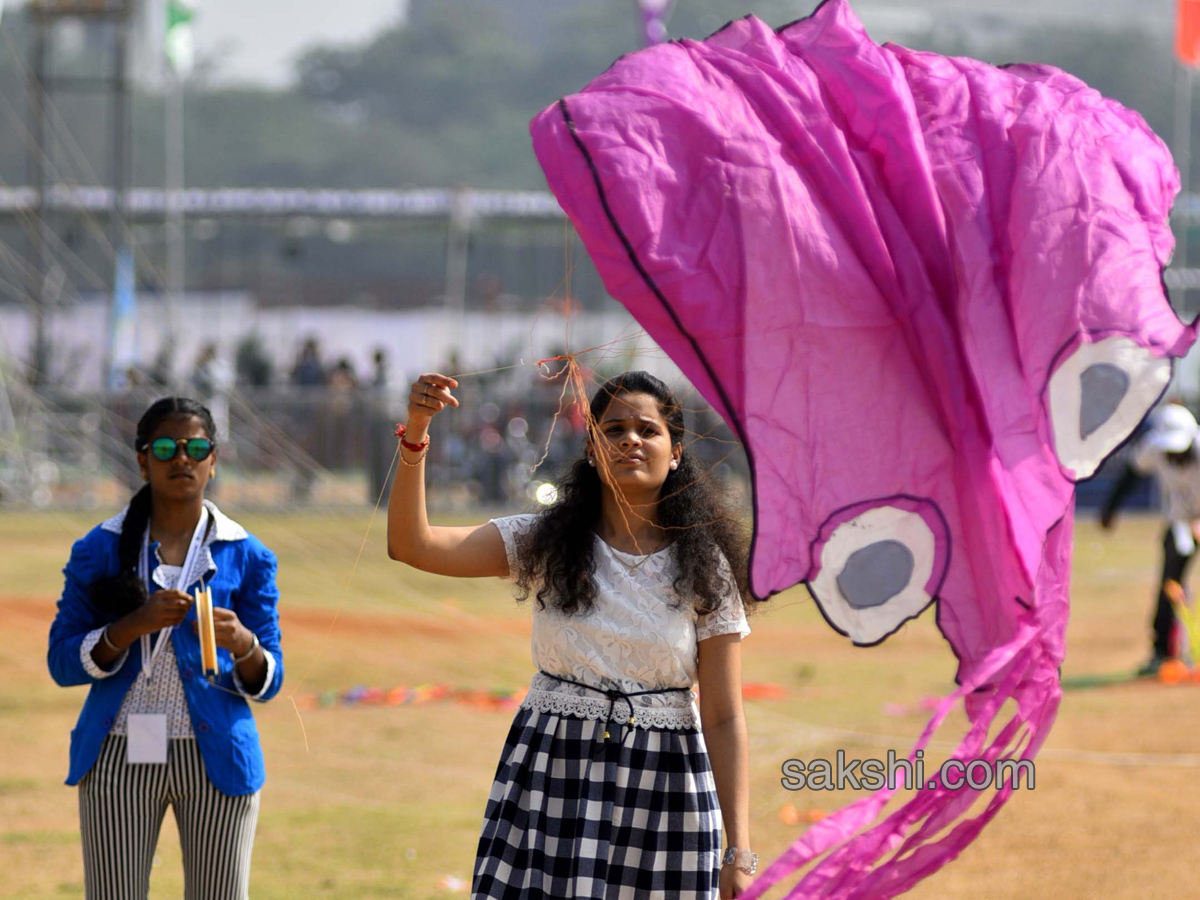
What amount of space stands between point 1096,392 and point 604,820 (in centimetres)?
128

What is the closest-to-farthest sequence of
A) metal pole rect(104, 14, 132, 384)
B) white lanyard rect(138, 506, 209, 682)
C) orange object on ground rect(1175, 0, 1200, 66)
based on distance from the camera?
white lanyard rect(138, 506, 209, 682)
orange object on ground rect(1175, 0, 1200, 66)
metal pole rect(104, 14, 132, 384)

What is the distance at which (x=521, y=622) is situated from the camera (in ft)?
38.3

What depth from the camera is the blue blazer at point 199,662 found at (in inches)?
137

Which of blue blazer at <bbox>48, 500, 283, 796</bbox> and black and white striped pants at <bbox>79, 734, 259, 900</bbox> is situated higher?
blue blazer at <bbox>48, 500, 283, 796</bbox>

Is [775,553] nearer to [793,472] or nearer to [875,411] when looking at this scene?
[793,472]

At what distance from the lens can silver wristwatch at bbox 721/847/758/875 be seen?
303 cm

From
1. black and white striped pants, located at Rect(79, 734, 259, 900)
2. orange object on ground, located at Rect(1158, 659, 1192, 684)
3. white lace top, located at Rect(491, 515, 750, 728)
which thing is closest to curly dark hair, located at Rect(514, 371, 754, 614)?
white lace top, located at Rect(491, 515, 750, 728)

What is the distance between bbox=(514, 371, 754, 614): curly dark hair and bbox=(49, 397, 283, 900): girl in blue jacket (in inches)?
30.6

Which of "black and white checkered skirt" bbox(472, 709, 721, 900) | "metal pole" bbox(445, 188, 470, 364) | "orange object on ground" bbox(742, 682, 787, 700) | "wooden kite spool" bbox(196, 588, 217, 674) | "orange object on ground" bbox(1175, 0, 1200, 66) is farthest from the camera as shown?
"metal pole" bbox(445, 188, 470, 364)

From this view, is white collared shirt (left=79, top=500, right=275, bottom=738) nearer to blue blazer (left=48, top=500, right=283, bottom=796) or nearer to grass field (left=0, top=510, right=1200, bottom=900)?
blue blazer (left=48, top=500, right=283, bottom=796)

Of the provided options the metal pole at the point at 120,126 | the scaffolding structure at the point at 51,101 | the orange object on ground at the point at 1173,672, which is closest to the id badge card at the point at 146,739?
the orange object on ground at the point at 1173,672

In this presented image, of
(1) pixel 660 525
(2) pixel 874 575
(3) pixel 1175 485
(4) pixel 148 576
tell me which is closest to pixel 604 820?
(1) pixel 660 525

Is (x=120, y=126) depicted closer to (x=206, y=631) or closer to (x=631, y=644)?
(x=206, y=631)

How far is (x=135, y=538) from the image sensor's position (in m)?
3.56
